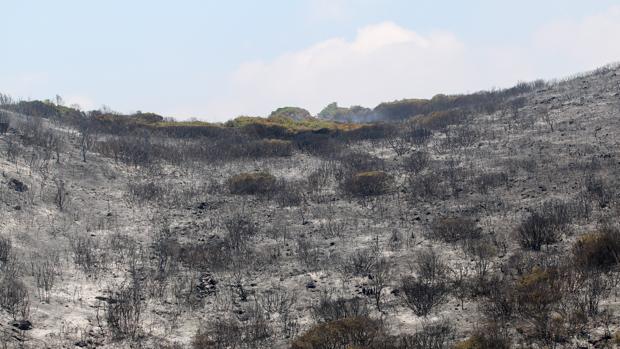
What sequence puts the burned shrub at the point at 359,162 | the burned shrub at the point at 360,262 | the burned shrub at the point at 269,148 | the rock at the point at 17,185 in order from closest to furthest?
1. the burned shrub at the point at 360,262
2. the rock at the point at 17,185
3. the burned shrub at the point at 359,162
4. the burned shrub at the point at 269,148

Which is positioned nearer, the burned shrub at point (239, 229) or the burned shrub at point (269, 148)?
the burned shrub at point (239, 229)

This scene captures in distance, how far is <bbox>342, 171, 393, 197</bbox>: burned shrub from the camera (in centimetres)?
2639

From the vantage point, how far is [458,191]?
2466cm

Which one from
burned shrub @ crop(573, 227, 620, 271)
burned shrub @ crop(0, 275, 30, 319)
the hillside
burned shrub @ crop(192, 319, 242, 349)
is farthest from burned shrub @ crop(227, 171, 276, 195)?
burned shrub @ crop(573, 227, 620, 271)

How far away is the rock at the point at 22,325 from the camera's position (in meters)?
13.8

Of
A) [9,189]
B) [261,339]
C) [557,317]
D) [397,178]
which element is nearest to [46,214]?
[9,189]

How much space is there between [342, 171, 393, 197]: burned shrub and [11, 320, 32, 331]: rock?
15.7 metres

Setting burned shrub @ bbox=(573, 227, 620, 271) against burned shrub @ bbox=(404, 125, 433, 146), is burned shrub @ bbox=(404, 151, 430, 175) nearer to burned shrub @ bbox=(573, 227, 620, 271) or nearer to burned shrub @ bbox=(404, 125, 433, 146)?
burned shrub @ bbox=(404, 125, 433, 146)

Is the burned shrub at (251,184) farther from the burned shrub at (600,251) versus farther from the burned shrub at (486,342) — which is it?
the burned shrub at (486,342)

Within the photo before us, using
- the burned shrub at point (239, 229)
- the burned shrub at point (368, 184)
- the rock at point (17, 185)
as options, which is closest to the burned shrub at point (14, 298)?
the burned shrub at point (239, 229)

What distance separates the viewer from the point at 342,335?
13.2 meters

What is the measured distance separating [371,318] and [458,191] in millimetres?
11481

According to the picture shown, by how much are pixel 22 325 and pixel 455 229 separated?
46.8ft

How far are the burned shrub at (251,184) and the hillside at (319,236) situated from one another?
0.10 metres
